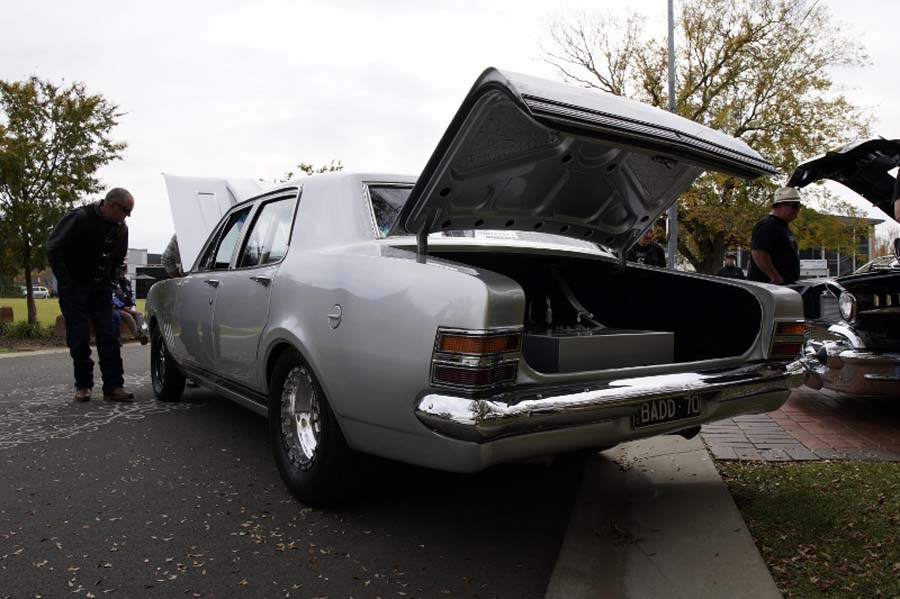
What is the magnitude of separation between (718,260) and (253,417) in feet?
84.7

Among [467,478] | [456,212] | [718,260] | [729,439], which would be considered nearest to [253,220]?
[456,212]

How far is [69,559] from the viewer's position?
2.89m

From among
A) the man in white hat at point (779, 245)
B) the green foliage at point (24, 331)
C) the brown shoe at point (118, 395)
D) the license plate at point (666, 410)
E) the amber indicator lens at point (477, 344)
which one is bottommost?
the brown shoe at point (118, 395)

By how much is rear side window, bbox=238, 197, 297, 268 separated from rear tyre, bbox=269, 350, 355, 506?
739 millimetres

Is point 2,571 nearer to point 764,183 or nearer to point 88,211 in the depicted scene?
point 88,211

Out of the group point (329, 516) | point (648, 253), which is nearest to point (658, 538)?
point (329, 516)

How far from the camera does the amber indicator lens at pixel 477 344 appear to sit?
2549 millimetres

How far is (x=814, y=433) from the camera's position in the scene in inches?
184

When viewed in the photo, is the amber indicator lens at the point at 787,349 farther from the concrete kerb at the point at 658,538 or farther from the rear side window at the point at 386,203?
the rear side window at the point at 386,203

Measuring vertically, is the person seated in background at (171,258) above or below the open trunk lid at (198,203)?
below

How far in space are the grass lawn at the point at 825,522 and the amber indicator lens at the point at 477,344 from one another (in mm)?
1261

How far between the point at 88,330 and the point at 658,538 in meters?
5.16

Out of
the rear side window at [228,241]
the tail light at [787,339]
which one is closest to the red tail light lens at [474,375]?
the tail light at [787,339]

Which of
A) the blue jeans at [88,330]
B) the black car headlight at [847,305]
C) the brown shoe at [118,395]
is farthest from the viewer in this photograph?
the brown shoe at [118,395]
